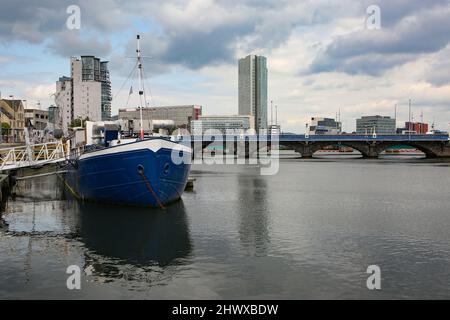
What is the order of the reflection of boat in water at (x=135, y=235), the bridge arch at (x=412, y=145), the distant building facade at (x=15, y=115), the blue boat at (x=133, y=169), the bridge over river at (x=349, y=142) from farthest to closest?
1. the distant building facade at (x=15, y=115)
2. the bridge arch at (x=412, y=145)
3. the bridge over river at (x=349, y=142)
4. the blue boat at (x=133, y=169)
5. the reflection of boat in water at (x=135, y=235)

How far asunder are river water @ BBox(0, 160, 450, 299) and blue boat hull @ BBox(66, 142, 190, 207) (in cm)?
113

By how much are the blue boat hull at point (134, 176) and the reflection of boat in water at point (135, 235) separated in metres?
1.01

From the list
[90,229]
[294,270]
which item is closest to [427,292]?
[294,270]

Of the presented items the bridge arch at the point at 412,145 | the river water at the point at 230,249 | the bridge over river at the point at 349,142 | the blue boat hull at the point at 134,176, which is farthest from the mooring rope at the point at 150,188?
the bridge arch at the point at 412,145

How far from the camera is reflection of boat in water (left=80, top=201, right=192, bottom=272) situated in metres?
24.2

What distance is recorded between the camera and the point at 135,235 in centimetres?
2947

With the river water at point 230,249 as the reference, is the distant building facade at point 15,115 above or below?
above

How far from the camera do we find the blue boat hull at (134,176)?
3625 cm

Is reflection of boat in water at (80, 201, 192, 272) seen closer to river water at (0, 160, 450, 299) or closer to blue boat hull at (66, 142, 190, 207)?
river water at (0, 160, 450, 299)

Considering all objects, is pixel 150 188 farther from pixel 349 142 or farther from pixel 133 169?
pixel 349 142

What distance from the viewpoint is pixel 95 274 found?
20938mm

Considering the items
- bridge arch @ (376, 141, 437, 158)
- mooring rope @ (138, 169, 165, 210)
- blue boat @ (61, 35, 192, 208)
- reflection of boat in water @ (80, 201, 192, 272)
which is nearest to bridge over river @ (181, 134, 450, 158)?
bridge arch @ (376, 141, 437, 158)

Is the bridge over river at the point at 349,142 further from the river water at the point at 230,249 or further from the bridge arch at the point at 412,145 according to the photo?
the river water at the point at 230,249
